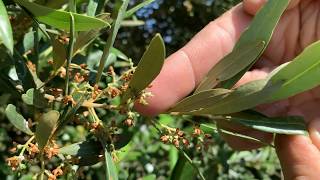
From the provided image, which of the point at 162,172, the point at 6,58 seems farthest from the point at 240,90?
the point at 162,172

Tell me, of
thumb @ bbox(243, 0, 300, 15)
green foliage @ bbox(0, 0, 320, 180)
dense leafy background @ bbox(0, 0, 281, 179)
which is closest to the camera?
green foliage @ bbox(0, 0, 320, 180)

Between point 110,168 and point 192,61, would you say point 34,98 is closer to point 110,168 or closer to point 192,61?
point 110,168

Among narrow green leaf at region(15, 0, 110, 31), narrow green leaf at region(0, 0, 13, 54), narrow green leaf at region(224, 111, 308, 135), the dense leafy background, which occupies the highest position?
narrow green leaf at region(0, 0, 13, 54)

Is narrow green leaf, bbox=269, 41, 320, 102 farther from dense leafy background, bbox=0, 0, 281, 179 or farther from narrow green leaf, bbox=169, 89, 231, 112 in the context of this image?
dense leafy background, bbox=0, 0, 281, 179

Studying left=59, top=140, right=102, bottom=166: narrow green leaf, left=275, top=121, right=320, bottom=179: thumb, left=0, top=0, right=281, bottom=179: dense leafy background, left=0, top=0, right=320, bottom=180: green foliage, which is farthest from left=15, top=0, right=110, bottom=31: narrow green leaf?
left=0, top=0, right=281, bottom=179: dense leafy background

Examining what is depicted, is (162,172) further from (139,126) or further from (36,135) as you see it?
(36,135)

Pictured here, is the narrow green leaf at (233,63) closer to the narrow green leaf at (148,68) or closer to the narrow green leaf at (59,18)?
the narrow green leaf at (148,68)
